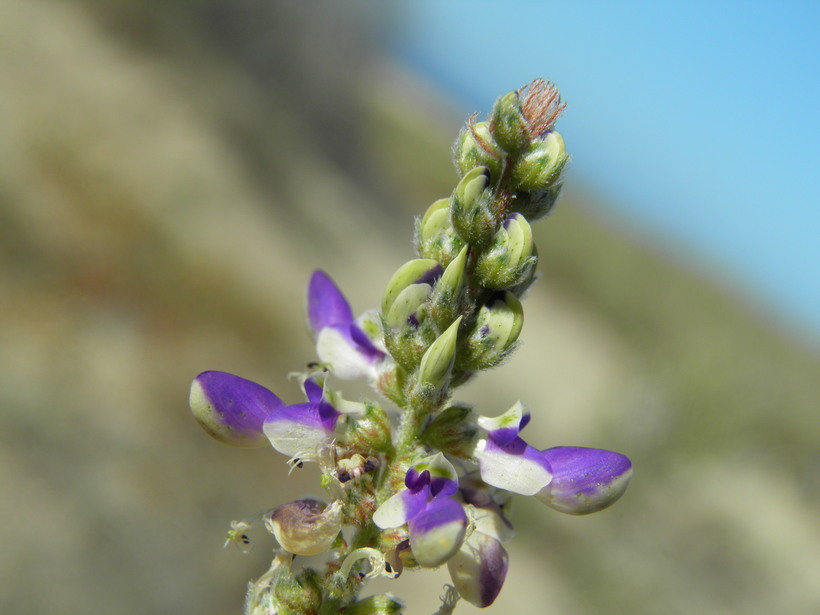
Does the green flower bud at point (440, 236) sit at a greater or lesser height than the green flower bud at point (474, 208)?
lesser

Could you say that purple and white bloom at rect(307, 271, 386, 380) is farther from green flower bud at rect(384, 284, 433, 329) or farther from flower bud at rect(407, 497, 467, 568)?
flower bud at rect(407, 497, 467, 568)

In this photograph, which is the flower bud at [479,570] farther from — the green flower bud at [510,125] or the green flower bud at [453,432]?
the green flower bud at [510,125]

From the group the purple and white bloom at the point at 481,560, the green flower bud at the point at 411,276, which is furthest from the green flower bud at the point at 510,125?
the purple and white bloom at the point at 481,560

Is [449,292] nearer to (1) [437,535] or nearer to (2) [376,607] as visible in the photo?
(1) [437,535]

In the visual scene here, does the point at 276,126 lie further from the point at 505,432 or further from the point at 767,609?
the point at 505,432

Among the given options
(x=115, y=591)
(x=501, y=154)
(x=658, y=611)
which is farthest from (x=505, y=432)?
(x=658, y=611)

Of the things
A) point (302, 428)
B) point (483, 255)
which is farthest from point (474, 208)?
point (302, 428)
